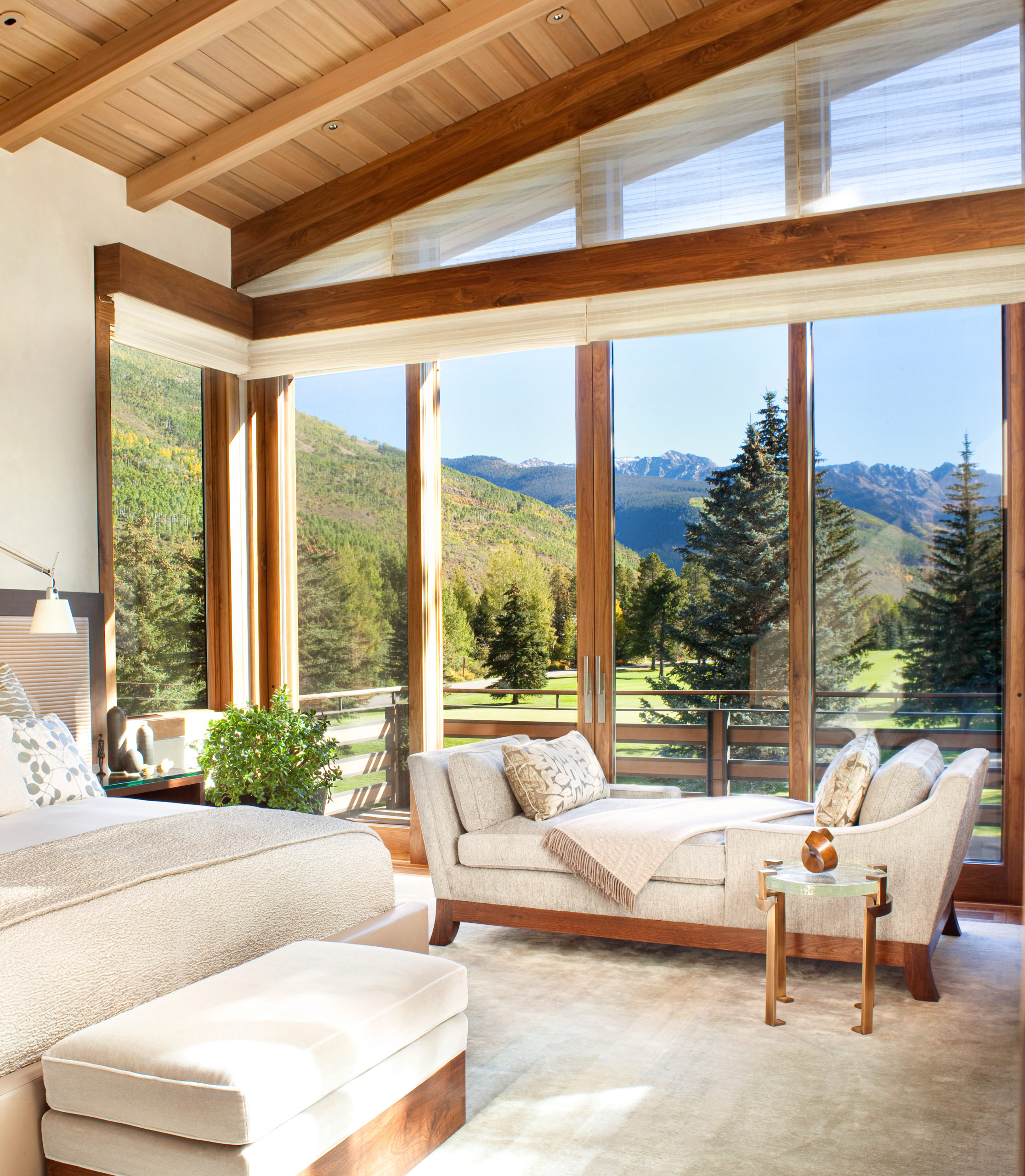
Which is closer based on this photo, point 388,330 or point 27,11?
point 27,11

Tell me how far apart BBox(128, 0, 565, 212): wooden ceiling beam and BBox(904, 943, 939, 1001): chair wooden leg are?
3.77 metres

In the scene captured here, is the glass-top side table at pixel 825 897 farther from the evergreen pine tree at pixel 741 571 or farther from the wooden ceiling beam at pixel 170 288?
the wooden ceiling beam at pixel 170 288

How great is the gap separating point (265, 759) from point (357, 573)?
1212 mm

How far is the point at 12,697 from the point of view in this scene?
159 inches

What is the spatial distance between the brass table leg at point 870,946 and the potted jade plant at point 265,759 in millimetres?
2788

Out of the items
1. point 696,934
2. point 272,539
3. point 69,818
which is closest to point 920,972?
point 696,934

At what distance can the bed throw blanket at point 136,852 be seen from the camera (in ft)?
7.55

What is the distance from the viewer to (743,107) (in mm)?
4711

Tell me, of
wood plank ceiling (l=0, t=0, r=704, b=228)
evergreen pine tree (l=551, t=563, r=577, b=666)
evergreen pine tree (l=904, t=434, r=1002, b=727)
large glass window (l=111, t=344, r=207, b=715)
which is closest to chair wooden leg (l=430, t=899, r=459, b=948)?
evergreen pine tree (l=551, t=563, r=577, b=666)

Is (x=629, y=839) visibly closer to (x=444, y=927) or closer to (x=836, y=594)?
(x=444, y=927)

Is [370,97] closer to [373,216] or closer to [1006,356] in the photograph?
[373,216]

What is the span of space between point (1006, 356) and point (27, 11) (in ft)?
13.5

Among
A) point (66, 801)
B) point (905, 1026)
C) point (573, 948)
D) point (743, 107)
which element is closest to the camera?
point (905, 1026)

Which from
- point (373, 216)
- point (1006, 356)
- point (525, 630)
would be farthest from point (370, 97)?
point (1006, 356)
